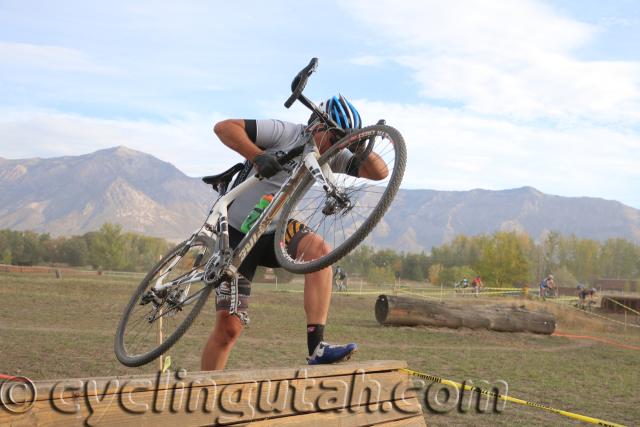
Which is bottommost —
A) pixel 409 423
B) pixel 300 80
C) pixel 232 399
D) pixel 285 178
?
pixel 409 423

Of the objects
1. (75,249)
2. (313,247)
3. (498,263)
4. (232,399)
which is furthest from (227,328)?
(75,249)

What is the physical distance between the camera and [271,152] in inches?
201

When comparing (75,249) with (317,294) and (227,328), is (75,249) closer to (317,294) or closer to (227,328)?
(227,328)

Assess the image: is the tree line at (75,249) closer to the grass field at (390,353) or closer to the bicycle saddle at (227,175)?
the grass field at (390,353)

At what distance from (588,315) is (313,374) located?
35.1 meters

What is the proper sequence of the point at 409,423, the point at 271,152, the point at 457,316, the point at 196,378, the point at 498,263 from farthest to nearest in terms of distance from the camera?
1. the point at 498,263
2. the point at 457,316
3. the point at 271,152
4. the point at 409,423
5. the point at 196,378

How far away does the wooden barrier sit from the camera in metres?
2.94

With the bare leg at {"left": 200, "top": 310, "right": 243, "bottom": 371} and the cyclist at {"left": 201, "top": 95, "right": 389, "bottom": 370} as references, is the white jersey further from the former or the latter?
the bare leg at {"left": 200, "top": 310, "right": 243, "bottom": 371}

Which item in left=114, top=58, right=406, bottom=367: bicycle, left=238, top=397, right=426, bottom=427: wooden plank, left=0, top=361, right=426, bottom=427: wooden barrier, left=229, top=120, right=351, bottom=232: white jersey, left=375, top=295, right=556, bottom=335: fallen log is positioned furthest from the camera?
left=375, top=295, right=556, bottom=335: fallen log

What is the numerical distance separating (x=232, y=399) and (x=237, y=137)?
2079mm

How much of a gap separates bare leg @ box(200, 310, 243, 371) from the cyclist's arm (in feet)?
4.54

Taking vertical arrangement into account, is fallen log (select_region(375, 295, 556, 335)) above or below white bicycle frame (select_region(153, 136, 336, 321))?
below

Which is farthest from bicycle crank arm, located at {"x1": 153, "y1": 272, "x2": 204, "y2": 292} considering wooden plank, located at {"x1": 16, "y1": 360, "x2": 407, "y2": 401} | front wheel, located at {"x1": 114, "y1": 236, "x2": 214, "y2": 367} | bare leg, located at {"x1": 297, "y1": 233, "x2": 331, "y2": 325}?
wooden plank, located at {"x1": 16, "y1": 360, "x2": 407, "y2": 401}

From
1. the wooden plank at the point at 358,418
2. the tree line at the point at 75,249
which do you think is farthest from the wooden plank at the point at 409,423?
the tree line at the point at 75,249
